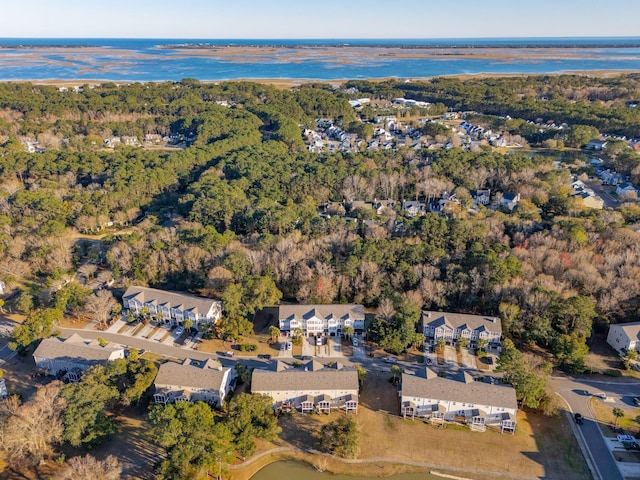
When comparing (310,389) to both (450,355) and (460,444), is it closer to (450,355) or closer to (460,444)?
(460,444)

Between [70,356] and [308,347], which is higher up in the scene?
[70,356]

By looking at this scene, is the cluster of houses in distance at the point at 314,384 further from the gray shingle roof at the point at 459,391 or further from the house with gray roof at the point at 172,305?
the house with gray roof at the point at 172,305

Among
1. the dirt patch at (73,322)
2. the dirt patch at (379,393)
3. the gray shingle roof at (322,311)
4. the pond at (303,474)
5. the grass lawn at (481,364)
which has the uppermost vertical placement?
the gray shingle roof at (322,311)

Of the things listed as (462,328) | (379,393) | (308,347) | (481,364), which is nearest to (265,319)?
(308,347)

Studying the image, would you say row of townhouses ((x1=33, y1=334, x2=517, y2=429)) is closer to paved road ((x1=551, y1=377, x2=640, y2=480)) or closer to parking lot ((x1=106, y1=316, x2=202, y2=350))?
paved road ((x1=551, y1=377, x2=640, y2=480))

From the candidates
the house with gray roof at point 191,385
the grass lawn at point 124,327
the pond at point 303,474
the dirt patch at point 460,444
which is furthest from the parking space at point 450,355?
the grass lawn at point 124,327
